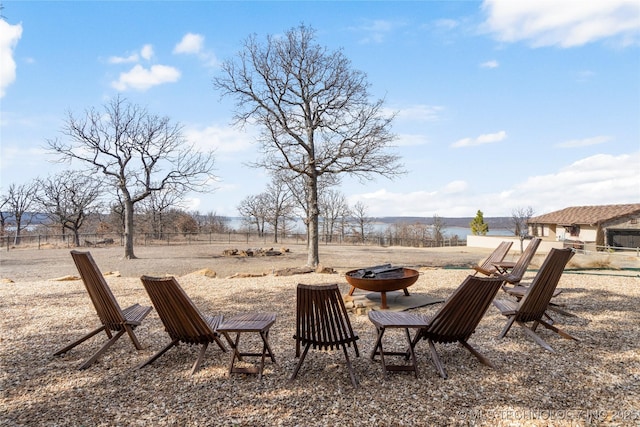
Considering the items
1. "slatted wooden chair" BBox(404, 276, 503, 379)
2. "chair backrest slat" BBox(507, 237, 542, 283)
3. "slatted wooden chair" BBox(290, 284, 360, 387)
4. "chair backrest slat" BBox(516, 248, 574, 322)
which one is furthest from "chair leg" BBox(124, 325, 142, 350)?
"chair backrest slat" BBox(507, 237, 542, 283)

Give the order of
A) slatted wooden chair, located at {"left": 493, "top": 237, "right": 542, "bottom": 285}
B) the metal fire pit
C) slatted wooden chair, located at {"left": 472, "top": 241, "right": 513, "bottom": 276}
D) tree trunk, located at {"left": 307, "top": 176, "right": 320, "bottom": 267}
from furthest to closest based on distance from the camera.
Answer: tree trunk, located at {"left": 307, "top": 176, "right": 320, "bottom": 267}, slatted wooden chair, located at {"left": 472, "top": 241, "right": 513, "bottom": 276}, slatted wooden chair, located at {"left": 493, "top": 237, "right": 542, "bottom": 285}, the metal fire pit

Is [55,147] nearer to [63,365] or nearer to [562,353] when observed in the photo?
[63,365]

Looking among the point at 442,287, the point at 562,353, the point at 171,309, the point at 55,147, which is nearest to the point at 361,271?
the point at 442,287

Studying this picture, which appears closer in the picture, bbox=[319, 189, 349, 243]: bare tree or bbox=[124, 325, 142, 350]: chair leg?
bbox=[124, 325, 142, 350]: chair leg

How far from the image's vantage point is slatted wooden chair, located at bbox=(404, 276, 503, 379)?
336 centimetres

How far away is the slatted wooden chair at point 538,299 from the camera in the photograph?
427cm

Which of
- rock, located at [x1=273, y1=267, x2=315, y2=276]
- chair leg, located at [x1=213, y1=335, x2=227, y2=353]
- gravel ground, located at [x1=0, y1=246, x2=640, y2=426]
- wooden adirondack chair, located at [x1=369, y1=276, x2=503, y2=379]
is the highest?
wooden adirondack chair, located at [x1=369, y1=276, x2=503, y2=379]

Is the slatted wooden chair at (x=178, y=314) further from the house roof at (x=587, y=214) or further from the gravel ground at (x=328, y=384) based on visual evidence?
the house roof at (x=587, y=214)

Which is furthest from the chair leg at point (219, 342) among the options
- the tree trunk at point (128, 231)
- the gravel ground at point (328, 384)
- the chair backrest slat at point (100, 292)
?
the tree trunk at point (128, 231)

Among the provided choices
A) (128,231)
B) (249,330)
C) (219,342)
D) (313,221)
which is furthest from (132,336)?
(128,231)

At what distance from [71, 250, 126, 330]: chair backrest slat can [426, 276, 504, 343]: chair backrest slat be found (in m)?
3.17

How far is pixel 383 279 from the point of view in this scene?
19.1ft

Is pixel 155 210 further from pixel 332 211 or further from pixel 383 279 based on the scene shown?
pixel 383 279

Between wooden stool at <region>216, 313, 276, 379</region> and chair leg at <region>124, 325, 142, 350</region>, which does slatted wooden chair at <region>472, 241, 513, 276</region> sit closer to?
wooden stool at <region>216, 313, 276, 379</region>
